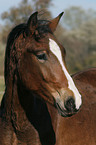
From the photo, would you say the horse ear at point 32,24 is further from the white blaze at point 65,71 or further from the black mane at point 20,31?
the white blaze at point 65,71

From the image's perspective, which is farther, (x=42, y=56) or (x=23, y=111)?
(x=23, y=111)

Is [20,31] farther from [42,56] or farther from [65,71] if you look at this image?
[65,71]

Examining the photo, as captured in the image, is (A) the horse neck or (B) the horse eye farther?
(A) the horse neck

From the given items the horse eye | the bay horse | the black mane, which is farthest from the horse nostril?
the black mane

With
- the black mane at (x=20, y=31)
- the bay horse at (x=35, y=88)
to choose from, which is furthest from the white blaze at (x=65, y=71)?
the black mane at (x=20, y=31)

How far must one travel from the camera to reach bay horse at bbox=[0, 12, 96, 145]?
7.50 feet

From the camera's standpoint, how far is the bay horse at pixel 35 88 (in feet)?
7.50

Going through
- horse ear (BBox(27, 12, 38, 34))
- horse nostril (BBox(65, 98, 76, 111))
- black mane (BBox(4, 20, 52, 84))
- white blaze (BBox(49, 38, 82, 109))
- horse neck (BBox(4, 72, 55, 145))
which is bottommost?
horse neck (BBox(4, 72, 55, 145))

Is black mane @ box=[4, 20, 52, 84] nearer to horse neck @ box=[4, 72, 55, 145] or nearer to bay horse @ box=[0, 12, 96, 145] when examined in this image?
bay horse @ box=[0, 12, 96, 145]

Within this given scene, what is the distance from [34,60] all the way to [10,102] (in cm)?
53

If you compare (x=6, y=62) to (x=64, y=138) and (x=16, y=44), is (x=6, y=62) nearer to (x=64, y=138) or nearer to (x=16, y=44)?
(x=16, y=44)

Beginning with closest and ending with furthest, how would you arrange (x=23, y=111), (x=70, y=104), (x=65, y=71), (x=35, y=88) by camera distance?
(x=70, y=104), (x=65, y=71), (x=35, y=88), (x=23, y=111)

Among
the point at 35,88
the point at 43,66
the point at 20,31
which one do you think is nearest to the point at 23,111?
the point at 35,88

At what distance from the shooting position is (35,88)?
2396 millimetres
